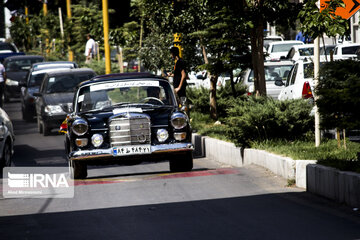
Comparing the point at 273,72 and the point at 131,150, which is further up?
the point at 273,72

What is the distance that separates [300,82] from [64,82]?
7134mm

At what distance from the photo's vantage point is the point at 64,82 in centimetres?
2075

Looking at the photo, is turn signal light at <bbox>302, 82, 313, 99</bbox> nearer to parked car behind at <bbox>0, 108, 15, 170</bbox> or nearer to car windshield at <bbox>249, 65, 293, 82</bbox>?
parked car behind at <bbox>0, 108, 15, 170</bbox>

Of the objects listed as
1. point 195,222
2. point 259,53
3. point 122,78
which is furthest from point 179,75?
point 195,222

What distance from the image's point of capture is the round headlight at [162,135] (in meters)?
11.6

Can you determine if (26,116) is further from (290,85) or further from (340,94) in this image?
(340,94)

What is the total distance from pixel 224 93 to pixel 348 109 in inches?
492

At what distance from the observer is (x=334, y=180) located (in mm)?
8969

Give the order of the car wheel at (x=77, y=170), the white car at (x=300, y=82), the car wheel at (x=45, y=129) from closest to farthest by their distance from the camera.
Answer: the car wheel at (x=77, y=170), the white car at (x=300, y=82), the car wheel at (x=45, y=129)

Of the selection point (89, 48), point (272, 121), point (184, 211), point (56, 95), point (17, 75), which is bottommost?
point (184, 211)

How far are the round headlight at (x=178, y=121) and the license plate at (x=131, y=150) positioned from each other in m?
0.56

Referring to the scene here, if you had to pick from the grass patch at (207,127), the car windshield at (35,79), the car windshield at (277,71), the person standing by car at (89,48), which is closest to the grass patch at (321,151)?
the grass patch at (207,127)

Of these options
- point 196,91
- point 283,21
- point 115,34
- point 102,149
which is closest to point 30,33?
point 115,34

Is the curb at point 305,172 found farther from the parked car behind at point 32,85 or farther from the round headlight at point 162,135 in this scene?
the parked car behind at point 32,85
